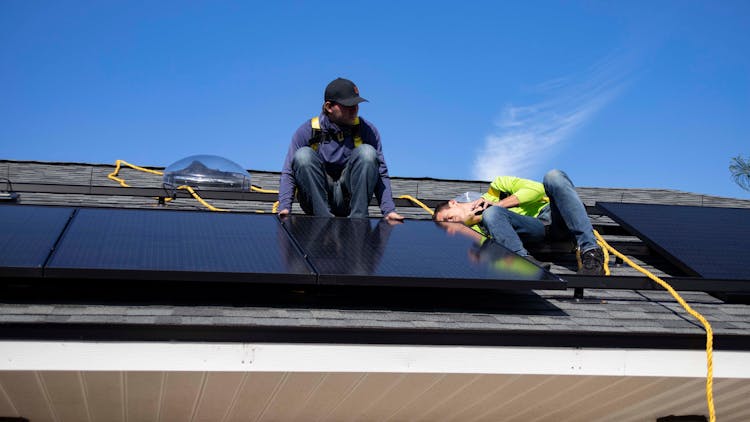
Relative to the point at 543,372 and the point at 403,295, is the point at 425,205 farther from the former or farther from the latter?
the point at 543,372

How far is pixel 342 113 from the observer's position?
646 cm

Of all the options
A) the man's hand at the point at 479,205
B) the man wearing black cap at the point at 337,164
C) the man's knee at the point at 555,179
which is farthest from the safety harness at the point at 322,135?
the man's knee at the point at 555,179

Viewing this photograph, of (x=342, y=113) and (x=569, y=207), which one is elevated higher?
(x=342, y=113)

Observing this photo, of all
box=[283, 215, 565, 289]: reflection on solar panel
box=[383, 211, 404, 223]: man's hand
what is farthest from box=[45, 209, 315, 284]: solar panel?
box=[383, 211, 404, 223]: man's hand

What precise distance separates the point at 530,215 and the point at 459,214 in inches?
23.5

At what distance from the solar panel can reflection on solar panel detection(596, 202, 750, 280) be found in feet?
9.59

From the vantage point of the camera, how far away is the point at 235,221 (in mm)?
5773

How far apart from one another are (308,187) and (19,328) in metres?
3.05

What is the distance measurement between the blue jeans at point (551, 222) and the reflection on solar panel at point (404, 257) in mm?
397

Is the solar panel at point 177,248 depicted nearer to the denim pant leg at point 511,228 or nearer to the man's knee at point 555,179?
the denim pant leg at point 511,228

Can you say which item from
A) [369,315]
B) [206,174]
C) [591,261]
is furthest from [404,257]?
[206,174]

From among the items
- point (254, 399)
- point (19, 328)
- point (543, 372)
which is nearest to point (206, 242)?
point (254, 399)

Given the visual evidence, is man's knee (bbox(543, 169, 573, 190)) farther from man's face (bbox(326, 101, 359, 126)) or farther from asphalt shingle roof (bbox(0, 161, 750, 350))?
man's face (bbox(326, 101, 359, 126))

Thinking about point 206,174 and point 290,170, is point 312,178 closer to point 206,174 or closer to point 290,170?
point 290,170
